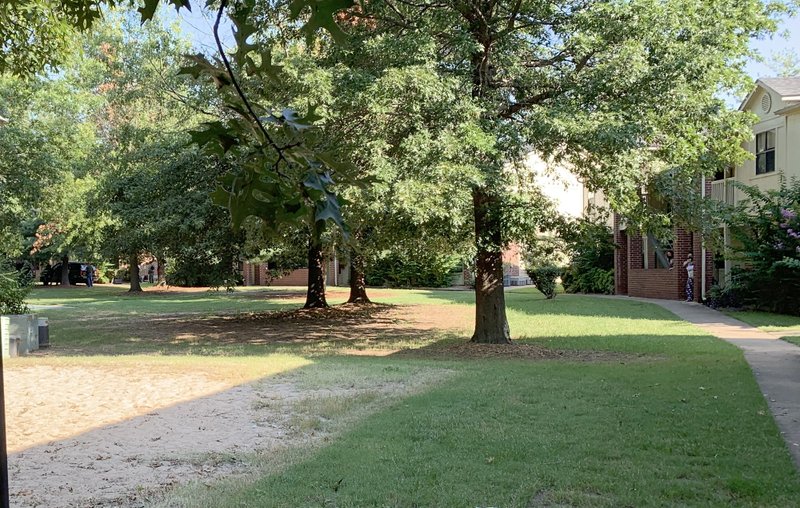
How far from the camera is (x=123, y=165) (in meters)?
17.7

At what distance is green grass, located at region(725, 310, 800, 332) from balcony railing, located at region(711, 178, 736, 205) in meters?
5.00

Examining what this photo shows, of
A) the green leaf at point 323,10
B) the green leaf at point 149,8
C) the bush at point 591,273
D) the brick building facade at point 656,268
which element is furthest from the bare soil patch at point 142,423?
the bush at point 591,273

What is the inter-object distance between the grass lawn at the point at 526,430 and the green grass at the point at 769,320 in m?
2.30

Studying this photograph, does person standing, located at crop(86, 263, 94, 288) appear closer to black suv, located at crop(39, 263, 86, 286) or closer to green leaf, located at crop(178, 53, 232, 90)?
black suv, located at crop(39, 263, 86, 286)

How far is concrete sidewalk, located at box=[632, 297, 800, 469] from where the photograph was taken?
680cm

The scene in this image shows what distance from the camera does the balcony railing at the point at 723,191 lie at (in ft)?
77.9

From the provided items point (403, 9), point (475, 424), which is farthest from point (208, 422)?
point (403, 9)

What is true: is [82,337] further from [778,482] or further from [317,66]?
[778,482]

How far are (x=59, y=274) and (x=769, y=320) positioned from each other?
4669cm

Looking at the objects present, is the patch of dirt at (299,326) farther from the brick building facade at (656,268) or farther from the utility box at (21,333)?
the brick building facade at (656,268)

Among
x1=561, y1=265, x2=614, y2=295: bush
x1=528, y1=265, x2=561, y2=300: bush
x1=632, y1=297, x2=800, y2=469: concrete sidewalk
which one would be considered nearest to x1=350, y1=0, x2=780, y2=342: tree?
x1=632, y1=297, x2=800, y2=469: concrete sidewalk

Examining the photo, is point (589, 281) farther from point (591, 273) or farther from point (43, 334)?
point (43, 334)

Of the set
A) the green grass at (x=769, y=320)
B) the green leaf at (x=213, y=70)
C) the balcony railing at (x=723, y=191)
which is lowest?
the green grass at (x=769, y=320)

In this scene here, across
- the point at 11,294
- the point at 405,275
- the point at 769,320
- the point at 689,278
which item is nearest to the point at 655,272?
the point at 689,278
